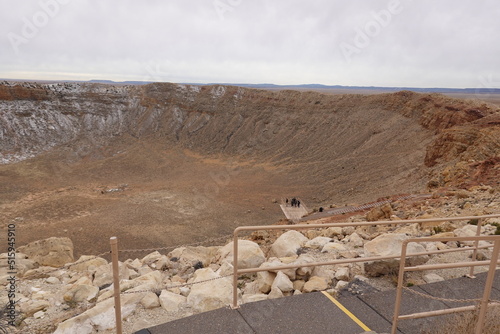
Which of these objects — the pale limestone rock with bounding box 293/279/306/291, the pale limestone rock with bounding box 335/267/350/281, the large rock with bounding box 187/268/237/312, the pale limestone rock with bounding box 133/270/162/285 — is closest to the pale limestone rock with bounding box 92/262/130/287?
the pale limestone rock with bounding box 133/270/162/285

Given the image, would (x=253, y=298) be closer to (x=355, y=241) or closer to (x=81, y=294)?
(x=81, y=294)

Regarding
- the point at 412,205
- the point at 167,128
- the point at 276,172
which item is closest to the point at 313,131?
the point at 276,172

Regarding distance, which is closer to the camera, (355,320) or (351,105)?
(355,320)

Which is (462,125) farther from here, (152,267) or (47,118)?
(47,118)

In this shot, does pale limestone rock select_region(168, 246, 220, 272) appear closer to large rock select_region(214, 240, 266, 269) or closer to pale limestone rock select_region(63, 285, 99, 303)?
large rock select_region(214, 240, 266, 269)

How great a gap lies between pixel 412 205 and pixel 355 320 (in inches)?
477

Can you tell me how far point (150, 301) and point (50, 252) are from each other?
9363 millimetres

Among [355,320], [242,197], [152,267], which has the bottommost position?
[242,197]

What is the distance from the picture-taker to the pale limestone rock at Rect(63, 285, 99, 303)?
639 cm

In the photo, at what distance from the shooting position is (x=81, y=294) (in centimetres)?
652

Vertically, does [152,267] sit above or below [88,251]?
above

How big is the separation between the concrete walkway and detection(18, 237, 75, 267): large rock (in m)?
9.81

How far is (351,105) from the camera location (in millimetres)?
42031

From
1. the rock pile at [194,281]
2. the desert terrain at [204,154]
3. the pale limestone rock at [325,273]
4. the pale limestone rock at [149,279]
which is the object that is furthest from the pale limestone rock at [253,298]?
the desert terrain at [204,154]
